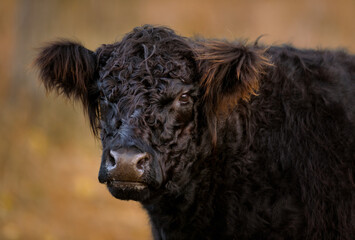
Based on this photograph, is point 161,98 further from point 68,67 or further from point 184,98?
point 68,67

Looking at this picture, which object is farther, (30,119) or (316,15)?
(316,15)

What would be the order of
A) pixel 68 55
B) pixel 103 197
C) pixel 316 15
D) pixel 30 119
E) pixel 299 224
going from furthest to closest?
pixel 316 15, pixel 30 119, pixel 103 197, pixel 68 55, pixel 299 224

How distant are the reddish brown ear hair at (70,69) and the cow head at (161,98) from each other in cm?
2

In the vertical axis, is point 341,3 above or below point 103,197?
above

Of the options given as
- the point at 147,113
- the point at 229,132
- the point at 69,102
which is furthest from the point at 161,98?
the point at 69,102

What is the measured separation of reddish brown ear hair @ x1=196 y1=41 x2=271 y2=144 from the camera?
371 centimetres

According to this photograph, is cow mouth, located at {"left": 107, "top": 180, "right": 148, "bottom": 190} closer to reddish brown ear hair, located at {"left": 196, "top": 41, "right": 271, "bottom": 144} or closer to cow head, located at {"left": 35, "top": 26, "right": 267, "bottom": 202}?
cow head, located at {"left": 35, "top": 26, "right": 267, "bottom": 202}

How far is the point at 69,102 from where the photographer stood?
27.9 feet

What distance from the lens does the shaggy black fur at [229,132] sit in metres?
3.69

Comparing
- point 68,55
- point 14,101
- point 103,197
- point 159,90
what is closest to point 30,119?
point 14,101

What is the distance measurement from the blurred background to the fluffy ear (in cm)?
286

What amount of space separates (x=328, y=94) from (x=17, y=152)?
23.2ft

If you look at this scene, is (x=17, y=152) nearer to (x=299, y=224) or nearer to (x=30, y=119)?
(x=30, y=119)

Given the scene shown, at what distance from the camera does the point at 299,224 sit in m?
3.70
